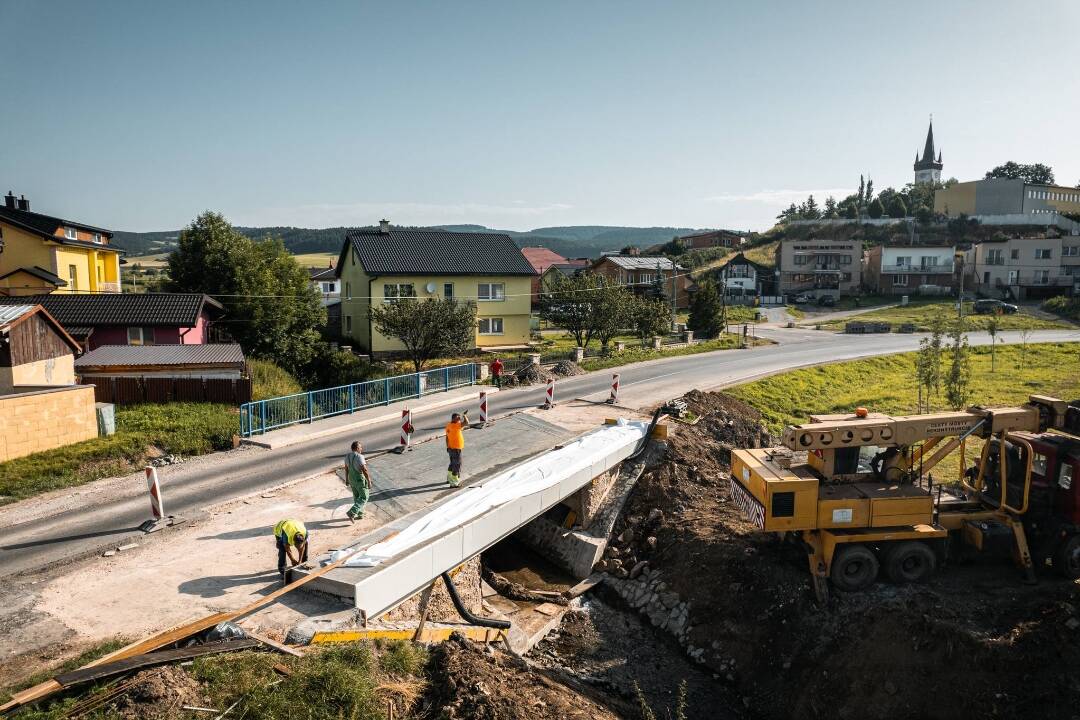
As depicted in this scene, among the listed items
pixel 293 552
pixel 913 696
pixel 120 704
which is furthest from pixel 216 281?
pixel 913 696

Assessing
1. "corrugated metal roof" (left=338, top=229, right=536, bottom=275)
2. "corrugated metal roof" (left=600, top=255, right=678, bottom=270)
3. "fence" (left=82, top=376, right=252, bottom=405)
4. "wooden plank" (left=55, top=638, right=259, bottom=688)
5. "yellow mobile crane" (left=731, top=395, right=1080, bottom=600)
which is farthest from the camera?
"corrugated metal roof" (left=600, top=255, right=678, bottom=270)

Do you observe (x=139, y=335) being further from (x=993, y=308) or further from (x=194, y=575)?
(x=993, y=308)

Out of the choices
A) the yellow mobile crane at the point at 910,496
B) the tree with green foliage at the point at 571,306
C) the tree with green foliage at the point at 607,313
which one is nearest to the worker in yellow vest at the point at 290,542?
the yellow mobile crane at the point at 910,496

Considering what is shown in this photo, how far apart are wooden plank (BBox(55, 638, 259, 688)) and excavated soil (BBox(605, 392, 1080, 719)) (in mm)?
9015

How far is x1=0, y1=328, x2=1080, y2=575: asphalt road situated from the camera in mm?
12984

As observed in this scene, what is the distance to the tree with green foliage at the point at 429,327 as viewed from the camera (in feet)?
112

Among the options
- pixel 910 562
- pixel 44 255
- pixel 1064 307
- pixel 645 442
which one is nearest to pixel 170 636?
pixel 910 562

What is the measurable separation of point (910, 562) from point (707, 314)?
118ft

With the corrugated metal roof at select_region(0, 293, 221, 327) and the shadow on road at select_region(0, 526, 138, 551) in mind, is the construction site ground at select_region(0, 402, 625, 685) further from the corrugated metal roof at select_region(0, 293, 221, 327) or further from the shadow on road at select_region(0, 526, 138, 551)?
the corrugated metal roof at select_region(0, 293, 221, 327)

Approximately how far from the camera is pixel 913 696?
452 inches

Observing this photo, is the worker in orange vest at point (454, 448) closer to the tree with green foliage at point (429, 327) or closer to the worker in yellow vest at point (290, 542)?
the worker in yellow vest at point (290, 542)

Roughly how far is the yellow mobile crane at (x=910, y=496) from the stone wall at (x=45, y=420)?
→ 17.4 meters

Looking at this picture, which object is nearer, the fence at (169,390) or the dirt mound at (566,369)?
the fence at (169,390)

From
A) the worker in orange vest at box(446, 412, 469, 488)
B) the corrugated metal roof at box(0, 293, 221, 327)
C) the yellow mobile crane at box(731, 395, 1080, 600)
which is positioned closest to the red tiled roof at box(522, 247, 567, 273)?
the corrugated metal roof at box(0, 293, 221, 327)
